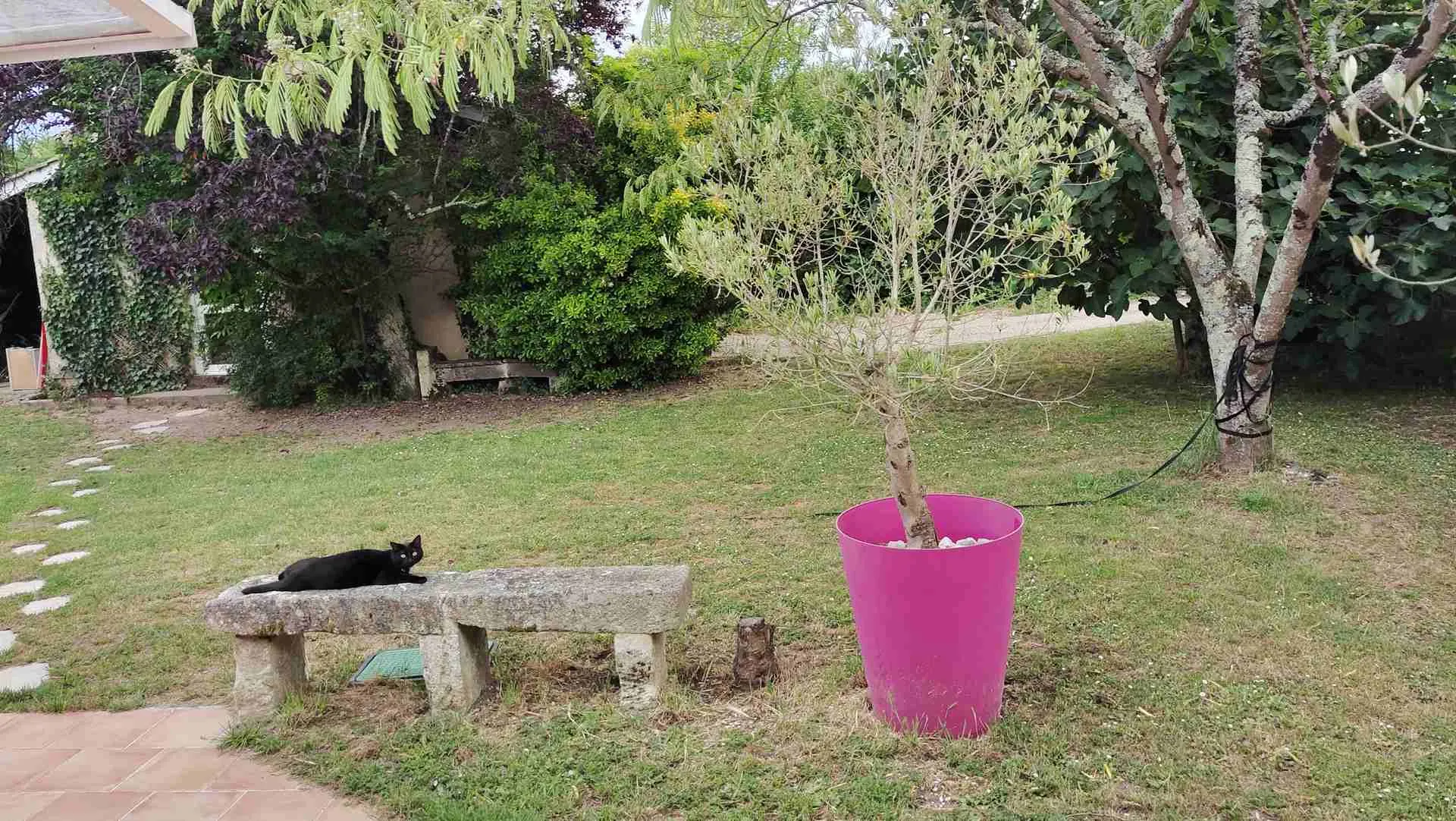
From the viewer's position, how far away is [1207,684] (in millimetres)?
3678

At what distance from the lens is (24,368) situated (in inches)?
542

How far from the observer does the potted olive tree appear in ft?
10.9

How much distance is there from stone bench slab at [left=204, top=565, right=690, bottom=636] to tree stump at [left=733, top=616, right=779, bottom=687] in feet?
0.95

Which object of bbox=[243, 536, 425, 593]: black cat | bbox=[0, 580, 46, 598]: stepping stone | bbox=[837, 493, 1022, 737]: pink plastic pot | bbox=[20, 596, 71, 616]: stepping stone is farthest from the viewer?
bbox=[0, 580, 46, 598]: stepping stone

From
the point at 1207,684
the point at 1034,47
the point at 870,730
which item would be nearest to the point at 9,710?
the point at 870,730

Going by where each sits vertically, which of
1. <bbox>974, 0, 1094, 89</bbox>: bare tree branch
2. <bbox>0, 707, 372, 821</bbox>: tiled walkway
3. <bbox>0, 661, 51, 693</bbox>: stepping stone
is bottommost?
<bbox>0, 707, 372, 821</bbox>: tiled walkway

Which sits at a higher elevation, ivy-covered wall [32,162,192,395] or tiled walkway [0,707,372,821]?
ivy-covered wall [32,162,192,395]

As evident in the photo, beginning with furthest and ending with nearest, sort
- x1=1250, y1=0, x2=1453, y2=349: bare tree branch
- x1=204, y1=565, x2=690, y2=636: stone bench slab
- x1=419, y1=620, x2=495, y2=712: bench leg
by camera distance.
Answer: x1=1250, y1=0, x2=1453, y2=349: bare tree branch → x1=419, y1=620, x2=495, y2=712: bench leg → x1=204, y1=565, x2=690, y2=636: stone bench slab

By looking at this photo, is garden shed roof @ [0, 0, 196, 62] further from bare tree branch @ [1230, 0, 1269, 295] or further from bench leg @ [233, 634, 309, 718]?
bare tree branch @ [1230, 0, 1269, 295]

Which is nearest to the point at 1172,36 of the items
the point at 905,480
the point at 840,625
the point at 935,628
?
the point at 905,480

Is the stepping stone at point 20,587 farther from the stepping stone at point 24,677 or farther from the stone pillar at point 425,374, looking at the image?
the stone pillar at point 425,374

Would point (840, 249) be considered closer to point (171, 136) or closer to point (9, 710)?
point (9, 710)

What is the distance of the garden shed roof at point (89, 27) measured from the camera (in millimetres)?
3070

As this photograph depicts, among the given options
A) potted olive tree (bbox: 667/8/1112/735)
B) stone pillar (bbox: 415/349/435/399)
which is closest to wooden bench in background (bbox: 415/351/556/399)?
stone pillar (bbox: 415/349/435/399)
